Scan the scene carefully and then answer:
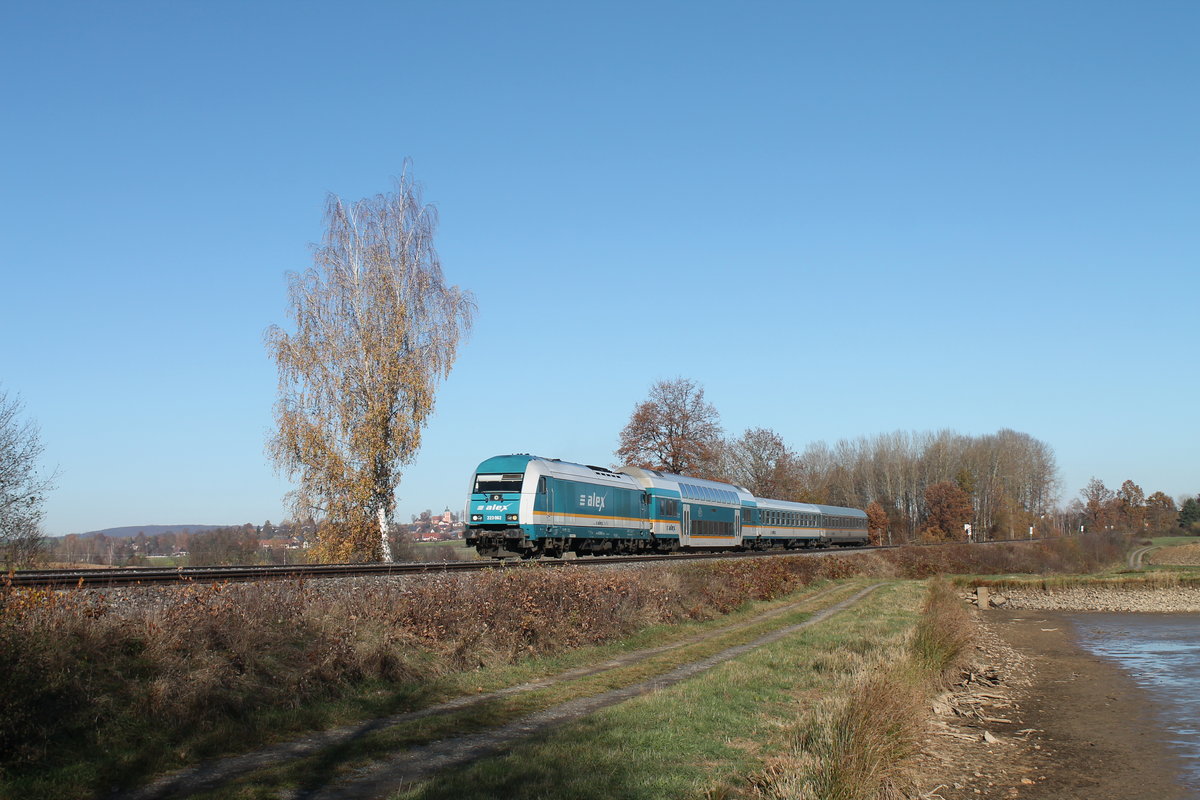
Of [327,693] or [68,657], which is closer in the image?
[68,657]

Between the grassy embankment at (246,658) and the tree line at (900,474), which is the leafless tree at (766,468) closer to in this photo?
the tree line at (900,474)

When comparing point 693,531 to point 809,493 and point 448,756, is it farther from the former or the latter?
point 809,493

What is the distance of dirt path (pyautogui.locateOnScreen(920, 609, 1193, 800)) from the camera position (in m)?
15.1

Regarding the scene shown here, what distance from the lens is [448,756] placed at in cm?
1024

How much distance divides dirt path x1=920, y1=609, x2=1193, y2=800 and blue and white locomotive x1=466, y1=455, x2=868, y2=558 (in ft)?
45.3

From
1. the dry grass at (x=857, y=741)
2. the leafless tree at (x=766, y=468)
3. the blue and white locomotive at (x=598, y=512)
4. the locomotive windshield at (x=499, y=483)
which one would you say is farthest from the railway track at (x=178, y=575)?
the leafless tree at (x=766, y=468)

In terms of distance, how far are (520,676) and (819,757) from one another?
5.89 meters

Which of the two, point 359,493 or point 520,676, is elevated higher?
point 359,493

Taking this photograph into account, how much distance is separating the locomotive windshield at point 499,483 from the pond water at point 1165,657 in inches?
737

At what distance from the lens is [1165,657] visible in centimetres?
3494

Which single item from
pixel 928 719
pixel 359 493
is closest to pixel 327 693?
pixel 928 719

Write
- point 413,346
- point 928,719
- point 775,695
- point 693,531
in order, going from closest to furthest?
point 775,695
point 928,719
point 413,346
point 693,531

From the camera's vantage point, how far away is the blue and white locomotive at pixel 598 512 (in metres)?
29.9

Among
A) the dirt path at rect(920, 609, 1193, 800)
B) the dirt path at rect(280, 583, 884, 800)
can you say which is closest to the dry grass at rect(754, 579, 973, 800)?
the dirt path at rect(920, 609, 1193, 800)
